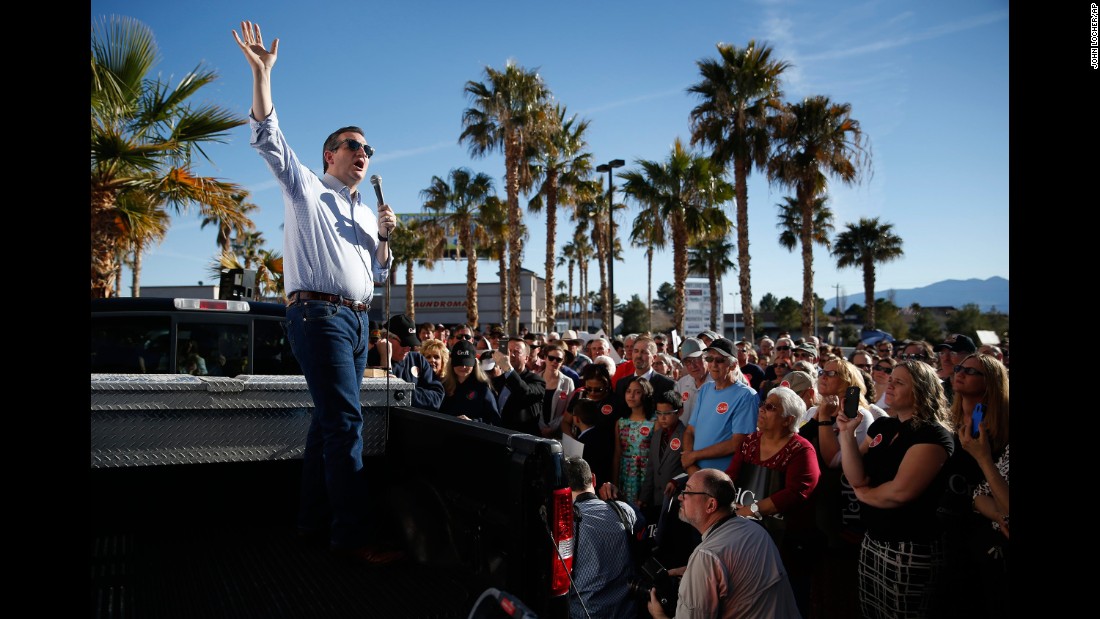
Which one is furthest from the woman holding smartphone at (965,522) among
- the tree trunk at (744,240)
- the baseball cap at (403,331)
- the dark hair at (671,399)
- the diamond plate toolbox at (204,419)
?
the tree trunk at (744,240)

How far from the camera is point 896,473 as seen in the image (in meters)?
3.80

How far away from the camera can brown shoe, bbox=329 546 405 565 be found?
2.75 m

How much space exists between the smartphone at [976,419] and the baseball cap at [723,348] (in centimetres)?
197

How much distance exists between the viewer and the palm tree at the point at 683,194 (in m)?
24.0

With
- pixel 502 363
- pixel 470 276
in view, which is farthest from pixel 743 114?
pixel 502 363

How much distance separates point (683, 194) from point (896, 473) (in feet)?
69.7

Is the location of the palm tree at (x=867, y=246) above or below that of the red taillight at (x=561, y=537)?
above

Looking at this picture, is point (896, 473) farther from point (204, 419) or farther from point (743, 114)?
point (743, 114)

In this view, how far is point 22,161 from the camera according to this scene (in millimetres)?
1382

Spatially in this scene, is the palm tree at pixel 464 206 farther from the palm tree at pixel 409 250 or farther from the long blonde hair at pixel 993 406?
the long blonde hair at pixel 993 406

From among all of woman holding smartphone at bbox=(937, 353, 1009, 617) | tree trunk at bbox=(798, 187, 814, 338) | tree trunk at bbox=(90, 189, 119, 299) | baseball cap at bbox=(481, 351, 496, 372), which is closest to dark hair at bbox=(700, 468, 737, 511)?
woman holding smartphone at bbox=(937, 353, 1009, 617)
